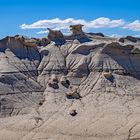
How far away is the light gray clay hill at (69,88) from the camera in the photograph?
3637 inches

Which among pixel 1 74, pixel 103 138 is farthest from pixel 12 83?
pixel 103 138

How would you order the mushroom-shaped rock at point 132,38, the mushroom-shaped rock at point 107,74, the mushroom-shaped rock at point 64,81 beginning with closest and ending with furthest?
the mushroom-shaped rock at point 107,74 < the mushroom-shaped rock at point 64,81 < the mushroom-shaped rock at point 132,38

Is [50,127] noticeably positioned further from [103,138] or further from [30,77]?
[30,77]

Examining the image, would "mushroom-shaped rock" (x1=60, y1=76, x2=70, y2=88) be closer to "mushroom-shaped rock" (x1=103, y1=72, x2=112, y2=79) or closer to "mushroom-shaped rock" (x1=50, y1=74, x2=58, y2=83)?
"mushroom-shaped rock" (x1=50, y1=74, x2=58, y2=83)

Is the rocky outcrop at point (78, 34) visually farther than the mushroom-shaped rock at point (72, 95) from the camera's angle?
Yes

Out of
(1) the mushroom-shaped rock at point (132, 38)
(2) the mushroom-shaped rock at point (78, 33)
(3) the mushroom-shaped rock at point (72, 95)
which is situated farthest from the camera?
(1) the mushroom-shaped rock at point (132, 38)

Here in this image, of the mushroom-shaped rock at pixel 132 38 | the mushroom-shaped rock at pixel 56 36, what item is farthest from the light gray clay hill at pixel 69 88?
the mushroom-shaped rock at pixel 132 38

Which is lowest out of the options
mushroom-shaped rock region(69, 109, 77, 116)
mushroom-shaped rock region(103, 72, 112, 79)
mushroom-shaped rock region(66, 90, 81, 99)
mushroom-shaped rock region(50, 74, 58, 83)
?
mushroom-shaped rock region(69, 109, 77, 116)

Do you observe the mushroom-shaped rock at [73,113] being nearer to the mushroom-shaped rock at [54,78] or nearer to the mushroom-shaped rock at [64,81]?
the mushroom-shaped rock at [64,81]

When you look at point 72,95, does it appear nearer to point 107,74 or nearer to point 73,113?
point 73,113

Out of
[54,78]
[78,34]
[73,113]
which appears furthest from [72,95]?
[78,34]

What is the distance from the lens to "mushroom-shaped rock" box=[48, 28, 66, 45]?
120062 mm

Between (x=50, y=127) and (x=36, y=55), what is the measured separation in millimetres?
26589

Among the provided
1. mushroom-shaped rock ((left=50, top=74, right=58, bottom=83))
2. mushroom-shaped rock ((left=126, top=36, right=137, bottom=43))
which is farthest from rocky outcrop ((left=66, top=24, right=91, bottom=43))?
mushroom-shaped rock ((left=50, top=74, right=58, bottom=83))
